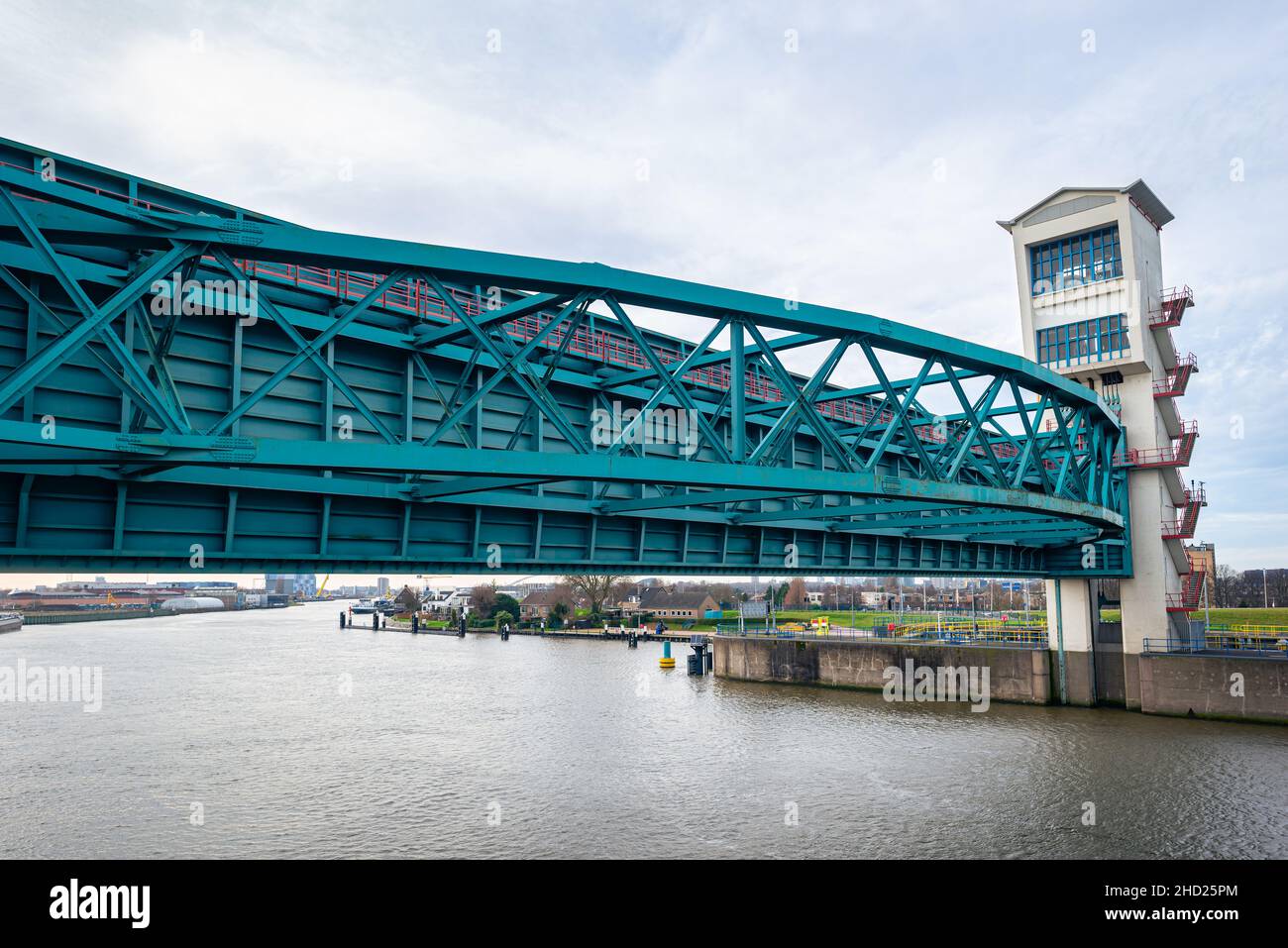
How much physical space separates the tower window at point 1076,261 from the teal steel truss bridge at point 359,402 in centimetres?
2119

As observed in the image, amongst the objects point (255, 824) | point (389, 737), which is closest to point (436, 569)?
point (255, 824)

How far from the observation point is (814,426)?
15930mm

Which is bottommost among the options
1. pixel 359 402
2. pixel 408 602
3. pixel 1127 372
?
pixel 408 602

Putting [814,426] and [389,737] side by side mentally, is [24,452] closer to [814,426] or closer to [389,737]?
[814,426]

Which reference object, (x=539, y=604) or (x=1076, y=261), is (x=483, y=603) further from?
(x=1076, y=261)

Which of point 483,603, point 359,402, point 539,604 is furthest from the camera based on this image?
point 539,604

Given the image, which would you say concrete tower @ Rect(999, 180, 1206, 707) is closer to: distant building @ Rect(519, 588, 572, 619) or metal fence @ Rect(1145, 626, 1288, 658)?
metal fence @ Rect(1145, 626, 1288, 658)

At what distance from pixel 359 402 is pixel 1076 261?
40.5 metres

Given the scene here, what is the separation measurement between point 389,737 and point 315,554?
18147mm

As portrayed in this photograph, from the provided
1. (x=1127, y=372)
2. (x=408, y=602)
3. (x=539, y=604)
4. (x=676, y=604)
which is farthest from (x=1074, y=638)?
(x=408, y=602)

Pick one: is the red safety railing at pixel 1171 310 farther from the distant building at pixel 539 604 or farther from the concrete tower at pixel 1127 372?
the distant building at pixel 539 604

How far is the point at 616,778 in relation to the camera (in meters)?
25.8

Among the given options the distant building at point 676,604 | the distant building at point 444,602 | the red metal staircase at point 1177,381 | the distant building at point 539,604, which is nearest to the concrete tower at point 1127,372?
the red metal staircase at point 1177,381

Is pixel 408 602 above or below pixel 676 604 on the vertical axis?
below
